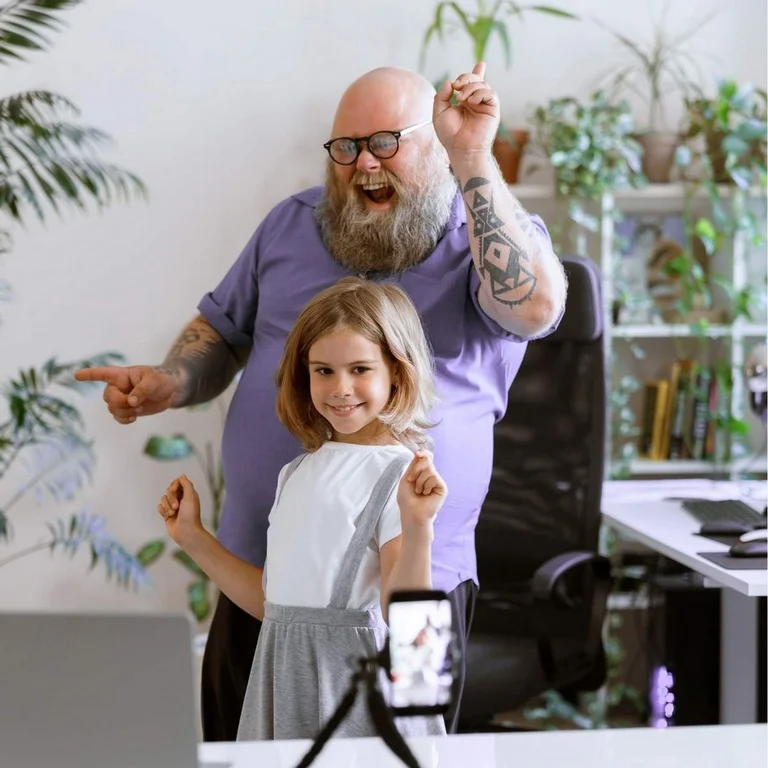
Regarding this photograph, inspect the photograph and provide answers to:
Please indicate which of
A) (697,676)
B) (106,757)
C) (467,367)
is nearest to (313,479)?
(467,367)

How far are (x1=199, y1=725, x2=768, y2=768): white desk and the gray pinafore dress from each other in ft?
0.54

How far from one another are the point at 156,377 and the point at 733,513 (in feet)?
4.36

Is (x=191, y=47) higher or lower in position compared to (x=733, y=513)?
higher

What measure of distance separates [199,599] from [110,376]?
1.74m

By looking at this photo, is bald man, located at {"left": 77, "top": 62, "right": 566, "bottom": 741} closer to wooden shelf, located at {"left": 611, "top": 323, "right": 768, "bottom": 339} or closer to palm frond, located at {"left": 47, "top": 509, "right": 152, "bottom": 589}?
palm frond, located at {"left": 47, "top": 509, "right": 152, "bottom": 589}

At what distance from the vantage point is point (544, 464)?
236cm

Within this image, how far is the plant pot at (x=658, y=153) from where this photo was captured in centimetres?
313

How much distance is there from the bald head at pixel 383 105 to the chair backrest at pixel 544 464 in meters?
0.85

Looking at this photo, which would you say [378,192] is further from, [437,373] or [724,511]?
[724,511]

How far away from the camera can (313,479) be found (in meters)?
1.31

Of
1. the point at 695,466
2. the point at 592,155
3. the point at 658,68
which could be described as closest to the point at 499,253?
the point at 592,155

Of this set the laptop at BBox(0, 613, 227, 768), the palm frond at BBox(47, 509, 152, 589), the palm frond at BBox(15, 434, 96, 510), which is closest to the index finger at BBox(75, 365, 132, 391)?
the laptop at BBox(0, 613, 227, 768)

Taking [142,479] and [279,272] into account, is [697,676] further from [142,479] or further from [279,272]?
[142,479]

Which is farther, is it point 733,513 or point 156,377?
point 733,513
